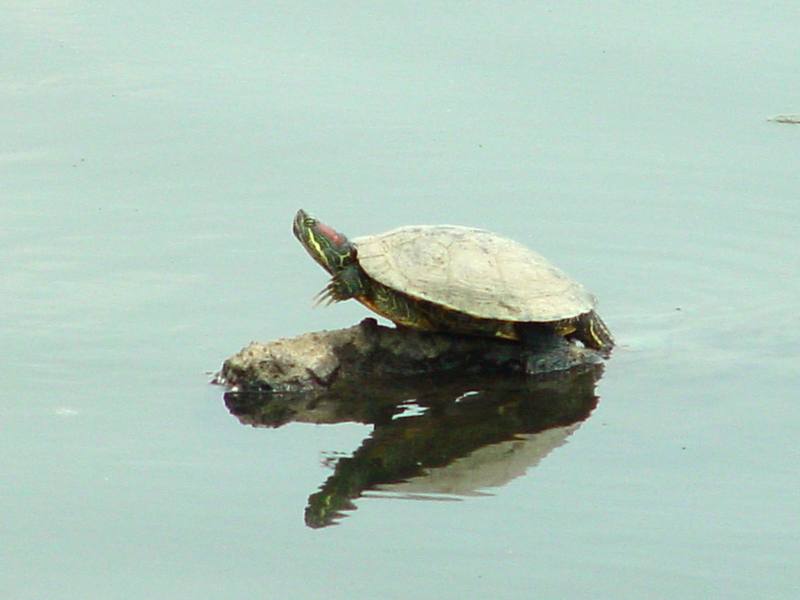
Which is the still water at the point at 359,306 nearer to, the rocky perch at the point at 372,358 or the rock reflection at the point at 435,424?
the rock reflection at the point at 435,424

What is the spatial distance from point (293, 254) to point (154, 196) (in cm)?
109

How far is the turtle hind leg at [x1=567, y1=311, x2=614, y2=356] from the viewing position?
8336mm

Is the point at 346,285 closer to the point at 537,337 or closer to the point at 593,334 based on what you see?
the point at 537,337

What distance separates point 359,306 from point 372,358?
942 millimetres

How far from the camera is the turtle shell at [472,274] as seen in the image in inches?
317

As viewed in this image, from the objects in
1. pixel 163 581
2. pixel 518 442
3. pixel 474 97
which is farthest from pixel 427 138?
pixel 163 581

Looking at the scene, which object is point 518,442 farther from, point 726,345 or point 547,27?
point 547,27

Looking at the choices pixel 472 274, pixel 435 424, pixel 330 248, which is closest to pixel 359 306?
pixel 330 248

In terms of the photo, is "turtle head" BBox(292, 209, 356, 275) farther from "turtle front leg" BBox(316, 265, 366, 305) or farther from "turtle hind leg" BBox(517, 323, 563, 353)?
"turtle hind leg" BBox(517, 323, 563, 353)

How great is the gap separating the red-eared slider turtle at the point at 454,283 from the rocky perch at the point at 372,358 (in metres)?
0.08

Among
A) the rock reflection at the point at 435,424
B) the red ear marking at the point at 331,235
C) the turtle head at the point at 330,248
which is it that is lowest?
the rock reflection at the point at 435,424

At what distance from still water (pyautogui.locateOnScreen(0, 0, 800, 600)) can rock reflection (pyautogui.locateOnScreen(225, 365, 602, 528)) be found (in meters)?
0.03

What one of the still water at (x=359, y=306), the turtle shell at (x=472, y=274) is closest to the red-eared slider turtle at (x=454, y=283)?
the turtle shell at (x=472, y=274)

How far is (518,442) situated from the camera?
752 centimetres
